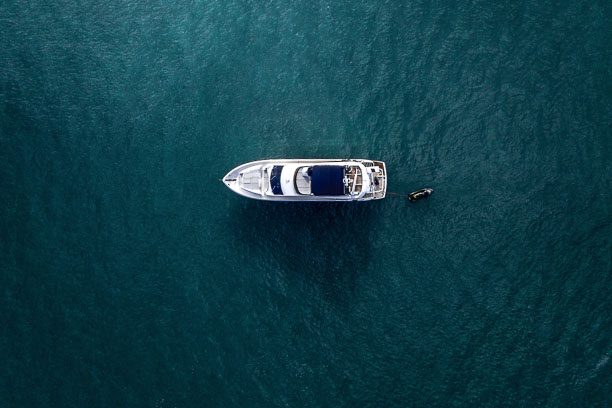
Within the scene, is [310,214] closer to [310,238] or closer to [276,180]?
[310,238]

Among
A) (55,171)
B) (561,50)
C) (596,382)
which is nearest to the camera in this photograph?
(596,382)

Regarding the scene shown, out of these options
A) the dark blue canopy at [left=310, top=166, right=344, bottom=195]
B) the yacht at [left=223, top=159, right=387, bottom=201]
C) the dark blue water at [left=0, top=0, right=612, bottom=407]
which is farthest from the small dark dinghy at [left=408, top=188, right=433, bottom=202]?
the dark blue canopy at [left=310, top=166, right=344, bottom=195]

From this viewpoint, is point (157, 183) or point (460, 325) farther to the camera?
point (157, 183)

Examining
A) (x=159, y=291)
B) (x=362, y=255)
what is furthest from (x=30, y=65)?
(x=362, y=255)

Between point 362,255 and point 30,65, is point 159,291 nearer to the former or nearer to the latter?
point 362,255

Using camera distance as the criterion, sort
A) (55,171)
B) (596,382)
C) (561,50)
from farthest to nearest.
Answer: (55,171) < (561,50) < (596,382)

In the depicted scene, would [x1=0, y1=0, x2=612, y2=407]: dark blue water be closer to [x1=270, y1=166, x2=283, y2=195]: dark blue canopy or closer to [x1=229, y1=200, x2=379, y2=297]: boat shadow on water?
[x1=229, y1=200, x2=379, y2=297]: boat shadow on water

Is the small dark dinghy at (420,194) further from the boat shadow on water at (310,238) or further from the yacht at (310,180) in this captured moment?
the boat shadow on water at (310,238)
